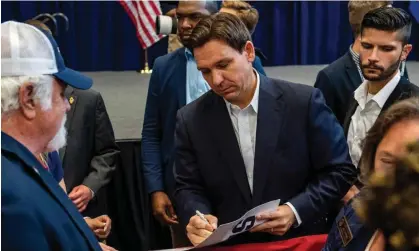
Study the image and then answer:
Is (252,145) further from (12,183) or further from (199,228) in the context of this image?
(12,183)

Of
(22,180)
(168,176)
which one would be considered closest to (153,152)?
(168,176)

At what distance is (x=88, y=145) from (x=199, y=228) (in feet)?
3.51

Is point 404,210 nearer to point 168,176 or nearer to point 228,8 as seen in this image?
point 168,176

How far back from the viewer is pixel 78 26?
7.58 meters

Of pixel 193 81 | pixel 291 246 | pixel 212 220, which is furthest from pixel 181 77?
pixel 291 246

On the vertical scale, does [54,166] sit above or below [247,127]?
below

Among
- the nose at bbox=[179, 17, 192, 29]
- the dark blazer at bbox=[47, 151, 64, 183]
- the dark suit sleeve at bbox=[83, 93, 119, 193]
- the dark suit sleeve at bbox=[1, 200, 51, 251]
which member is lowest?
the dark suit sleeve at bbox=[83, 93, 119, 193]

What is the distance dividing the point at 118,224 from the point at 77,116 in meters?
1.09

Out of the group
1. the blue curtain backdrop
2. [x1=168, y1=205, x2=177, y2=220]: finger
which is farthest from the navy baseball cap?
the blue curtain backdrop

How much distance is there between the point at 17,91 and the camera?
1.23m

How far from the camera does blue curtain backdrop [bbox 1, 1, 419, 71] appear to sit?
24.7ft

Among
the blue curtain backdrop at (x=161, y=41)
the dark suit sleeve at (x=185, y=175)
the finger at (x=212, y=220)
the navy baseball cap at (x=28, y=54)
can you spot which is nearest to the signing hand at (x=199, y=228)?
the finger at (x=212, y=220)

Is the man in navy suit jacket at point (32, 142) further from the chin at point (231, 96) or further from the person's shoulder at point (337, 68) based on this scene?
the person's shoulder at point (337, 68)

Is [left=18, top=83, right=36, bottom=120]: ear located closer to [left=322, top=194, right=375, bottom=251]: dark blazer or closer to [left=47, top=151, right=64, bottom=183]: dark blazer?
[left=47, top=151, right=64, bottom=183]: dark blazer
